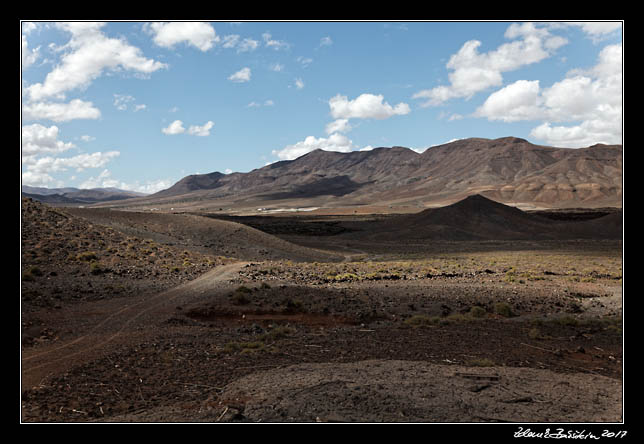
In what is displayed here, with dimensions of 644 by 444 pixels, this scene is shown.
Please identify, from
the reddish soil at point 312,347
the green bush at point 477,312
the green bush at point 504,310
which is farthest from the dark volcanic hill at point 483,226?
the green bush at point 477,312

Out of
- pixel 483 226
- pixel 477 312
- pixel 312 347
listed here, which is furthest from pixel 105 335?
pixel 483 226

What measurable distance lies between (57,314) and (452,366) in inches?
495

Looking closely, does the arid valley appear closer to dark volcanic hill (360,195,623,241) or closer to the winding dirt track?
the winding dirt track

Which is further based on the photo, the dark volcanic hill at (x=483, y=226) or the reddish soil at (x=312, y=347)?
the dark volcanic hill at (x=483, y=226)

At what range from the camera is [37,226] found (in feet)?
86.1

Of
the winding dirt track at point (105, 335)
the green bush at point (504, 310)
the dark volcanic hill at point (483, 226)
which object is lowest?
the green bush at point (504, 310)

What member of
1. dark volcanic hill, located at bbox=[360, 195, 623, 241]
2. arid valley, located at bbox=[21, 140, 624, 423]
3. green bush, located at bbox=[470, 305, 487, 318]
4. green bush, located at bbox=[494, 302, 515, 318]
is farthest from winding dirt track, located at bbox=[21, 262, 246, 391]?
dark volcanic hill, located at bbox=[360, 195, 623, 241]

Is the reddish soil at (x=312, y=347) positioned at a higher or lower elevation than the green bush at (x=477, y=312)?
higher

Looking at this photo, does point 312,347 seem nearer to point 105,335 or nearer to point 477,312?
point 105,335

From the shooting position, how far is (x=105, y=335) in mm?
11898

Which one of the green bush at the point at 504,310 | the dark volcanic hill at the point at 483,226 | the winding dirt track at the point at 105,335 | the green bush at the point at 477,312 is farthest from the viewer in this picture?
the dark volcanic hill at the point at 483,226

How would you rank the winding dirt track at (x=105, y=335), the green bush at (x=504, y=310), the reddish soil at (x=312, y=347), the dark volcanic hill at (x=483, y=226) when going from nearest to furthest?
the reddish soil at (x=312, y=347) → the winding dirt track at (x=105, y=335) → the green bush at (x=504, y=310) → the dark volcanic hill at (x=483, y=226)

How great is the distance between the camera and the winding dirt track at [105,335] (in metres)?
9.14

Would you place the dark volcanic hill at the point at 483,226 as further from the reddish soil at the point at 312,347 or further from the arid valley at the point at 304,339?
the reddish soil at the point at 312,347
